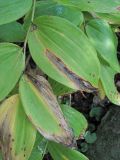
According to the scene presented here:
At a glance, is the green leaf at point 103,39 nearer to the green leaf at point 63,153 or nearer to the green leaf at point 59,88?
the green leaf at point 59,88

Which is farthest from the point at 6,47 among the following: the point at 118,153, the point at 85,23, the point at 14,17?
the point at 118,153

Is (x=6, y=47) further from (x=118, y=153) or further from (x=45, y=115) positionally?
(x=118, y=153)

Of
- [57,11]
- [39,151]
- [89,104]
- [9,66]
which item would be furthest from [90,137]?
[9,66]

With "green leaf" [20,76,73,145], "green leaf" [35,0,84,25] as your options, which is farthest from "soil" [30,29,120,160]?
"green leaf" [20,76,73,145]

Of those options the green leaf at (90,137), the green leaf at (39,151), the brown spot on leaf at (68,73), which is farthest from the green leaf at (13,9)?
the green leaf at (90,137)

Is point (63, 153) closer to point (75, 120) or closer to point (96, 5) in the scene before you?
point (75, 120)
